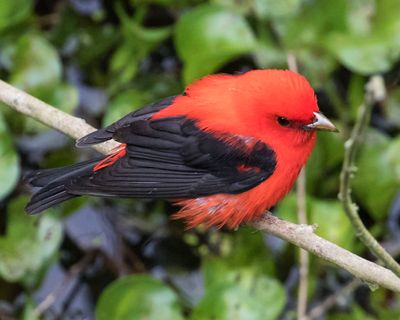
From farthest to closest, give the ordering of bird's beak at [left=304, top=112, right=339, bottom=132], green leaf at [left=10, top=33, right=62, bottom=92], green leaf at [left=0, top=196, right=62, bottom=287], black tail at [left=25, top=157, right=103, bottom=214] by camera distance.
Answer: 1. green leaf at [left=10, top=33, right=62, bottom=92]
2. green leaf at [left=0, top=196, right=62, bottom=287]
3. black tail at [left=25, top=157, right=103, bottom=214]
4. bird's beak at [left=304, top=112, right=339, bottom=132]

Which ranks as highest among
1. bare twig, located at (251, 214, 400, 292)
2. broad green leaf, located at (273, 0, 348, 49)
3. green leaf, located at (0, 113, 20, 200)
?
broad green leaf, located at (273, 0, 348, 49)

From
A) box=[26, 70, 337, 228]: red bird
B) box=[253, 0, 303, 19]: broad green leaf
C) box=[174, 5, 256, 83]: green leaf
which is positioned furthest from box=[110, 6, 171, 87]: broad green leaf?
box=[26, 70, 337, 228]: red bird

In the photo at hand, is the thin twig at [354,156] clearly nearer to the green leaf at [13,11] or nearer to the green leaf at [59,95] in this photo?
the green leaf at [59,95]

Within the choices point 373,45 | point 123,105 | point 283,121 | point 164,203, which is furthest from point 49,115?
point 373,45

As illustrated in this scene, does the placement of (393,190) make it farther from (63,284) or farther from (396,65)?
(63,284)

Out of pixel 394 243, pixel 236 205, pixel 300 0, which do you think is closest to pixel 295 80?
pixel 236 205

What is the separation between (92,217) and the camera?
15.4ft

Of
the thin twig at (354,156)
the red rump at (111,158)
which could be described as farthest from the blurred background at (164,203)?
the thin twig at (354,156)

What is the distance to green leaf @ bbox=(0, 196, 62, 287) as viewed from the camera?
4039 mm

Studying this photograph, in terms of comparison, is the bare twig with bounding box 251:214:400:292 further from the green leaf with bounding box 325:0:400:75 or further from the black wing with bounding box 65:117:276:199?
the green leaf with bounding box 325:0:400:75

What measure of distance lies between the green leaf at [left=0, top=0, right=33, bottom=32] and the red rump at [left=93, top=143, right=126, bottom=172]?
120 cm

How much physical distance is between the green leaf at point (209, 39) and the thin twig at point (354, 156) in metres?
1.59

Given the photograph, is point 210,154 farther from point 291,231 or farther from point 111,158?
point 291,231

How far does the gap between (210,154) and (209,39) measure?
2.92ft
